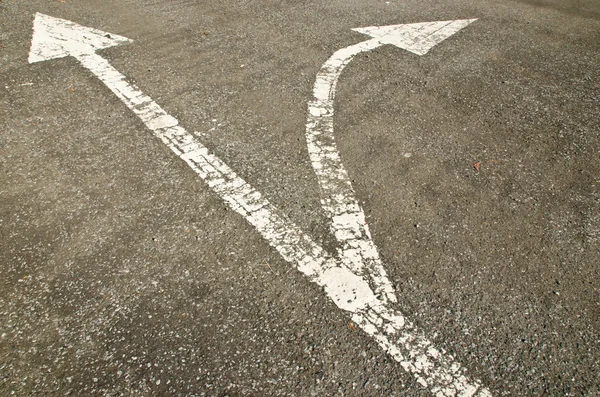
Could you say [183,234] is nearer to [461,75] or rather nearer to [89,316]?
[89,316]

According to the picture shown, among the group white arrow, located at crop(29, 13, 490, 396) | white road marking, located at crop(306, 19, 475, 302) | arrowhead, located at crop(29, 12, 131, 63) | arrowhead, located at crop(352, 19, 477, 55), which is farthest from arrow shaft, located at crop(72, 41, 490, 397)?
arrowhead, located at crop(352, 19, 477, 55)

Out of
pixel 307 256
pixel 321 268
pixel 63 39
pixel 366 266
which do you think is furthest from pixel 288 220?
pixel 63 39

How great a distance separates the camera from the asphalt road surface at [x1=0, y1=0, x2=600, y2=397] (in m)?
2.22

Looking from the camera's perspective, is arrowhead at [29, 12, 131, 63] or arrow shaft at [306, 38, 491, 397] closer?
arrow shaft at [306, 38, 491, 397]

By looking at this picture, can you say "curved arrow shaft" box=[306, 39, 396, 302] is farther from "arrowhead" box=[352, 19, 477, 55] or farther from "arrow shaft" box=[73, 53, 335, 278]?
"arrowhead" box=[352, 19, 477, 55]

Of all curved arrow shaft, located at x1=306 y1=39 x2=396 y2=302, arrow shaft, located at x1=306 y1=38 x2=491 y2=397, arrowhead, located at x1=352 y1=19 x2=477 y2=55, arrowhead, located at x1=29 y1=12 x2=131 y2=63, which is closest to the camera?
arrow shaft, located at x1=306 y1=38 x2=491 y2=397

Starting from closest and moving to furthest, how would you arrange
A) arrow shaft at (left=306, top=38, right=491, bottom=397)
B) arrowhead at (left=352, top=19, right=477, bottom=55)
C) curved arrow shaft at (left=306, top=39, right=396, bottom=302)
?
arrow shaft at (left=306, top=38, right=491, bottom=397), curved arrow shaft at (left=306, top=39, right=396, bottom=302), arrowhead at (left=352, top=19, right=477, bottom=55)

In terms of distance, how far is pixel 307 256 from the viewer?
2742mm

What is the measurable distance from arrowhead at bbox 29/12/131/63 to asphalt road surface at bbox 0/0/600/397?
14 cm

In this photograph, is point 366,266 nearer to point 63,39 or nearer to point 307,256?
point 307,256

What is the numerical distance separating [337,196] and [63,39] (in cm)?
381

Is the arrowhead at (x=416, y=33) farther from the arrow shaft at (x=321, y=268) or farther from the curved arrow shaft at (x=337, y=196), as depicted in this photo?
the arrow shaft at (x=321, y=268)

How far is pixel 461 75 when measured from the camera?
15.2 ft

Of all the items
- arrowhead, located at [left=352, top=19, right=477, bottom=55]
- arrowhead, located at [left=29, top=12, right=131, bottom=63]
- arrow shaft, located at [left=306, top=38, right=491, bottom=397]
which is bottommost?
arrow shaft, located at [left=306, top=38, right=491, bottom=397]
